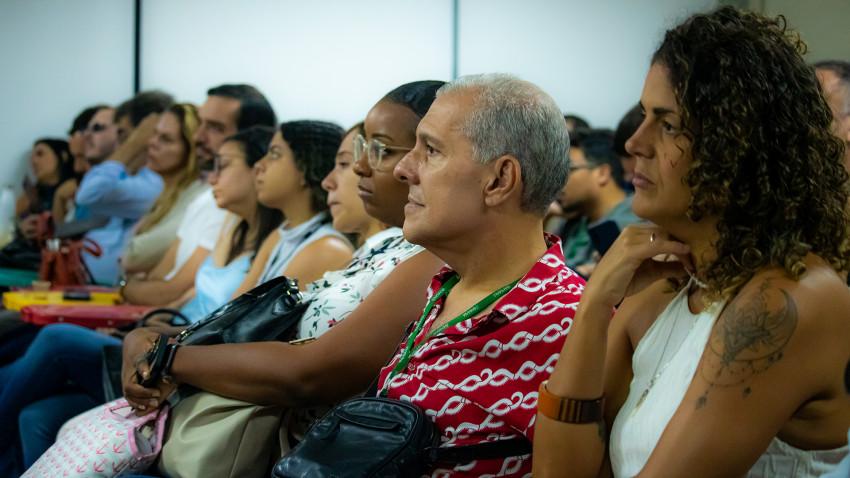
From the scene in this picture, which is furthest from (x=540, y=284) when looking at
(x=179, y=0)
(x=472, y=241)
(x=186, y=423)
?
(x=179, y=0)

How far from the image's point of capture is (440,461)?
5.51 feet

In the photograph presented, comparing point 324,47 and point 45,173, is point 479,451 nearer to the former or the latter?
point 324,47

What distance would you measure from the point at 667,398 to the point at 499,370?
0.34m

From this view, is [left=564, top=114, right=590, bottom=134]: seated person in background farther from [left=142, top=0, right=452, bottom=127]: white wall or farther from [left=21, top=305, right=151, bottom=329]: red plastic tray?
[left=21, top=305, right=151, bottom=329]: red plastic tray

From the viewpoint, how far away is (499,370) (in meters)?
1.69

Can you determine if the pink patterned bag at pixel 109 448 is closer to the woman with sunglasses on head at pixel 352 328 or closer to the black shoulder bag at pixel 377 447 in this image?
the woman with sunglasses on head at pixel 352 328

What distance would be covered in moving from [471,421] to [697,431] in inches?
17.9

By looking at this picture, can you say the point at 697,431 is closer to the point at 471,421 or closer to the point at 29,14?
the point at 471,421

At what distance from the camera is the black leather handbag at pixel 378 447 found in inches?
63.5

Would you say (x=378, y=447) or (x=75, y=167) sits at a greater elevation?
(x=378, y=447)

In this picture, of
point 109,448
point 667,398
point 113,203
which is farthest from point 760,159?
point 113,203

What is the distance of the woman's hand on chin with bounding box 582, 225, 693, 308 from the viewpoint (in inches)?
59.1

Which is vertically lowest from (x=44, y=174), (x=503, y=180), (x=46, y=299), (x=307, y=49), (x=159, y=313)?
(x=44, y=174)

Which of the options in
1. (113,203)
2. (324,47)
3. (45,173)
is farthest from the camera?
(45,173)
